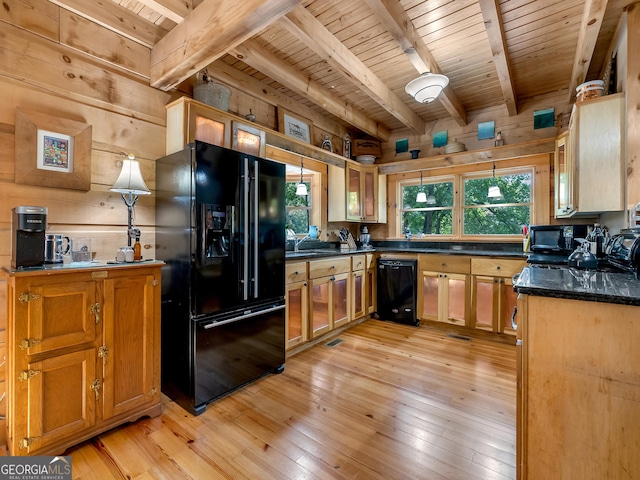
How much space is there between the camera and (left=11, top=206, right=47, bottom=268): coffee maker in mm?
1537

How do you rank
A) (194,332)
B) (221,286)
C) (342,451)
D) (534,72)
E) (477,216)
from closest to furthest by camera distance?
(342,451), (194,332), (221,286), (534,72), (477,216)

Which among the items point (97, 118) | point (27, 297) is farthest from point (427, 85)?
point (27, 297)

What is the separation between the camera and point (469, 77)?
3229mm

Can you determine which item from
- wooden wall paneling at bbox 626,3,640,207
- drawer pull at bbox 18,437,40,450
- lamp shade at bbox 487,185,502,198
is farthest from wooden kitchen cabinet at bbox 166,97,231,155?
lamp shade at bbox 487,185,502,198

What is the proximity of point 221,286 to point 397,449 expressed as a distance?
4.75ft

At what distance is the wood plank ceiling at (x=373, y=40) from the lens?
1.93 metres

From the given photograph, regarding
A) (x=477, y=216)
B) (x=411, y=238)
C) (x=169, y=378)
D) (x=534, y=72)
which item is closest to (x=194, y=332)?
(x=169, y=378)

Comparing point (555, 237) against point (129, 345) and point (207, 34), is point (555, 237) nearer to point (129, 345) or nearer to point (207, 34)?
point (207, 34)

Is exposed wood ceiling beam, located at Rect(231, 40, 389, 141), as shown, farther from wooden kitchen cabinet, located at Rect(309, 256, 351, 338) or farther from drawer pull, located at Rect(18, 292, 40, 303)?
drawer pull, located at Rect(18, 292, 40, 303)

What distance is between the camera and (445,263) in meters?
3.66

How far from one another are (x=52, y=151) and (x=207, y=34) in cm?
119

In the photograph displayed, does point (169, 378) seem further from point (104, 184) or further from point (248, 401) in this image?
point (104, 184)

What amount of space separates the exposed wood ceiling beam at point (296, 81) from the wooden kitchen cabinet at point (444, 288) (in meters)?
1.99

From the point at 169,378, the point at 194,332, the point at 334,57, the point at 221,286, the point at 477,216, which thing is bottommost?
the point at 169,378
